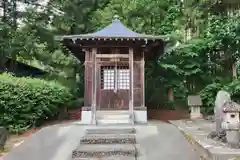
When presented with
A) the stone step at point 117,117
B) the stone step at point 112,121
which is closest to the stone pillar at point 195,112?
the stone step at point 117,117

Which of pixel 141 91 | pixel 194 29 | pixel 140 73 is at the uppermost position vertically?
pixel 194 29

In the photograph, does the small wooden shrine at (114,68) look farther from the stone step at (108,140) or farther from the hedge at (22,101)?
the stone step at (108,140)

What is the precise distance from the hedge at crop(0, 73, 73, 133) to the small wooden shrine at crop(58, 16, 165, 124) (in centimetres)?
173

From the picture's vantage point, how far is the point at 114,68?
40.2 ft

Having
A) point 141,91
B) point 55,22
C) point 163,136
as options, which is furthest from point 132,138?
point 55,22

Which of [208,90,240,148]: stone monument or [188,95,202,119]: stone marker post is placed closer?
[208,90,240,148]: stone monument

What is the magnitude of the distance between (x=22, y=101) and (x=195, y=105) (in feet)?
26.8

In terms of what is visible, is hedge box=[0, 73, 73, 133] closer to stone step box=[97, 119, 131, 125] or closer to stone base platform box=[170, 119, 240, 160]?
stone step box=[97, 119, 131, 125]

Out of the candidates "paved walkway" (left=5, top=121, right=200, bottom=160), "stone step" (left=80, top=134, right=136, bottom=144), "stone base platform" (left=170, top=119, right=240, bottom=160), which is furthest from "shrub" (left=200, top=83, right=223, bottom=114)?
"stone step" (left=80, top=134, right=136, bottom=144)

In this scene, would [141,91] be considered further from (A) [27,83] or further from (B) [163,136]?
(A) [27,83]

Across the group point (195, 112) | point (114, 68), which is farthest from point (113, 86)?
point (195, 112)

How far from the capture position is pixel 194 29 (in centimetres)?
1828

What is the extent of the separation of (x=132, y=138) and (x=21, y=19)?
1221 cm

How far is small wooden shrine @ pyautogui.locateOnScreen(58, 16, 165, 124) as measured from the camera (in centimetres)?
1114
